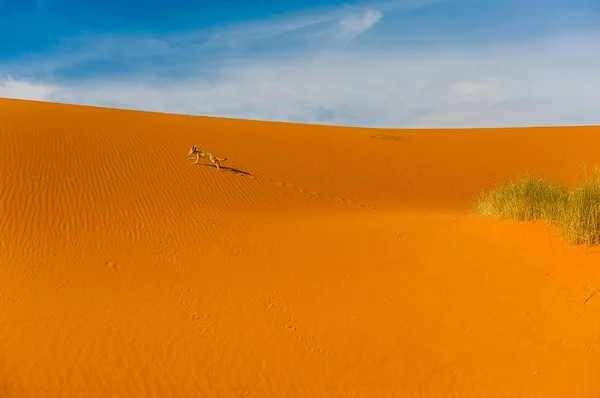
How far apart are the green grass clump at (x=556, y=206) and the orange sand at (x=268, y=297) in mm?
272

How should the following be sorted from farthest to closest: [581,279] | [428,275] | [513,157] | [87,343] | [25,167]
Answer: [513,157] → [25,167] → [428,275] → [581,279] → [87,343]

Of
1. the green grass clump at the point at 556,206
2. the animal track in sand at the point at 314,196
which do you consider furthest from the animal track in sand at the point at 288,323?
the animal track in sand at the point at 314,196

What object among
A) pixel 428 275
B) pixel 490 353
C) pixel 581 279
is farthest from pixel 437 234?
pixel 490 353

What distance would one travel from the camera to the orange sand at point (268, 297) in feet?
16.6

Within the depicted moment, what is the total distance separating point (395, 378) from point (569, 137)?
24.5 m

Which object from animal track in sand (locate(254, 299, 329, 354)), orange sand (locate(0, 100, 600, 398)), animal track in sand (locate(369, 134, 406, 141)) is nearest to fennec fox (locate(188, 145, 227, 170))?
orange sand (locate(0, 100, 600, 398))

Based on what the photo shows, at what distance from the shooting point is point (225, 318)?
6.23m

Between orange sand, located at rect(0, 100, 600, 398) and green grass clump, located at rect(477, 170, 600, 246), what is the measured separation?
0.89 feet

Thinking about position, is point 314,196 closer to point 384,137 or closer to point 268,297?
point 268,297

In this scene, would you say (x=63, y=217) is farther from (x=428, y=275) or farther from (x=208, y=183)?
(x=428, y=275)

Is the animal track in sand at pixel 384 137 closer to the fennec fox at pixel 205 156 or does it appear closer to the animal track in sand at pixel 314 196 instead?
the animal track in sand at pixel 314 196

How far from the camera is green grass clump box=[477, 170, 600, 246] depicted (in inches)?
263

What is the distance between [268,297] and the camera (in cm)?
686

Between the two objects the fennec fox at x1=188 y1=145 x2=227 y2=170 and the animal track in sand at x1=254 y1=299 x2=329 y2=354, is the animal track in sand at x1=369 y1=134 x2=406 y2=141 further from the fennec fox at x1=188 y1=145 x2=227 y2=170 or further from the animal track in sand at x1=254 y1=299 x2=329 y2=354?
the animal track in sand at x1=254 y1=299 x2=329 y2=354
